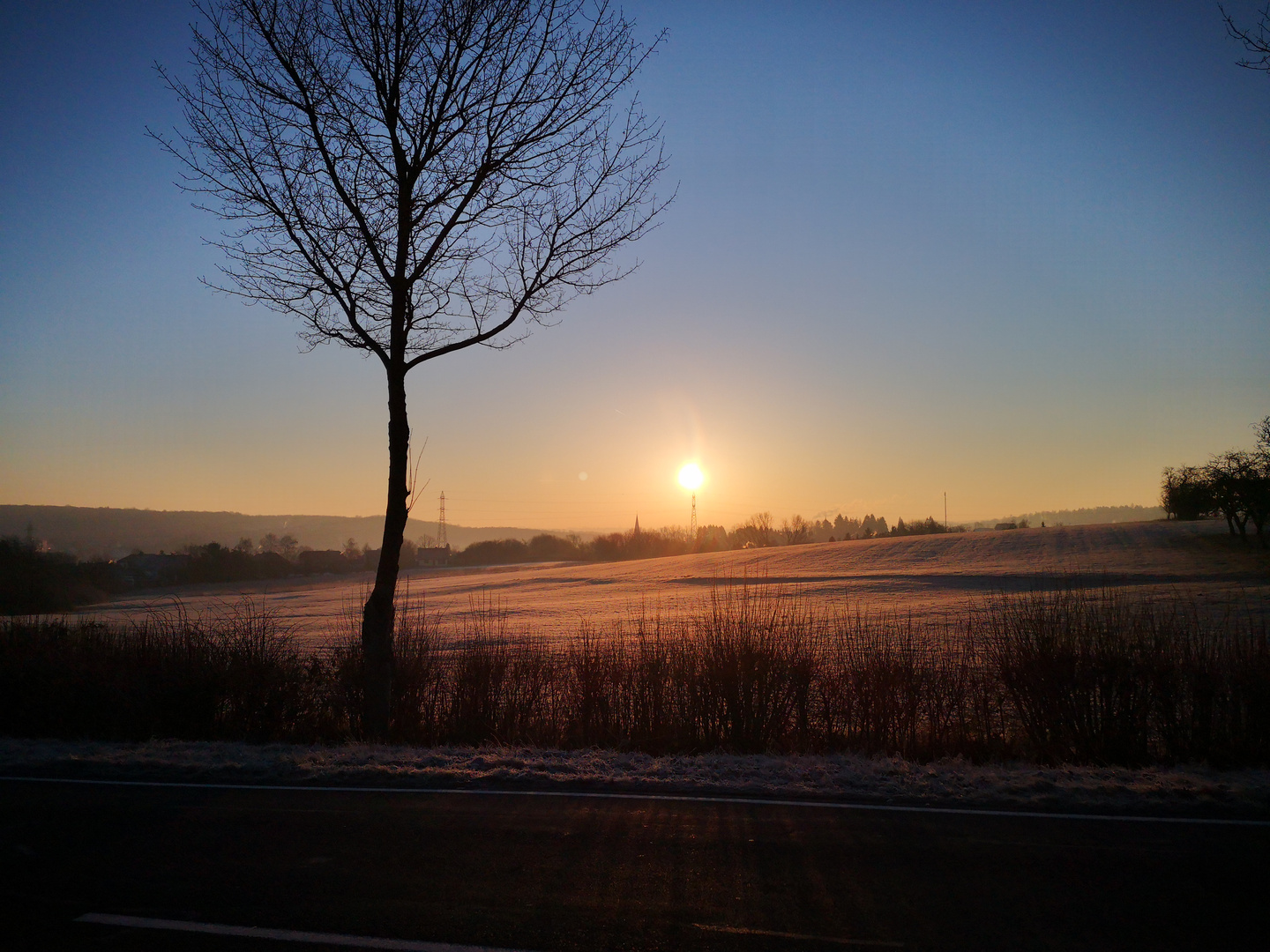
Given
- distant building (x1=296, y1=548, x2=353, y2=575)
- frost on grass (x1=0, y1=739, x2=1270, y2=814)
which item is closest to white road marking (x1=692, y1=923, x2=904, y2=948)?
frost on grass (x1=0, y1=739, x2=1270, y2=814)

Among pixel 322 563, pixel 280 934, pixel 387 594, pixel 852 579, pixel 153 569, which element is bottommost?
pixel 852 579

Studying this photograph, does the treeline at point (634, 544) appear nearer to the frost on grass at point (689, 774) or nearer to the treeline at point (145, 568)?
the treeline at point (145, 568)

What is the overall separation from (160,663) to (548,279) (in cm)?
823

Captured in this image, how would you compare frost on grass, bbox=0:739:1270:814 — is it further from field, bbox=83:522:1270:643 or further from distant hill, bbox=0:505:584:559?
distant hill, bbox=0:505:584:559

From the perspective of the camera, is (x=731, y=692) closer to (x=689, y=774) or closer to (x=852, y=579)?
(x=689, y=774)

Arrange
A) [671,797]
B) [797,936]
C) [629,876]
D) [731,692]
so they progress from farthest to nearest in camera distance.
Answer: [731,692]
[671,797]
[629,876]
[797,936]

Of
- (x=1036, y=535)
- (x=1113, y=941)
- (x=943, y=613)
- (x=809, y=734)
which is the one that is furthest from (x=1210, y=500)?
(x=1113, y=941)

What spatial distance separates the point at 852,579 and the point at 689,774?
49.1 meters

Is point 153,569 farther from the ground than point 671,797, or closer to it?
farther from the ground

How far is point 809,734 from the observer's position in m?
10.8

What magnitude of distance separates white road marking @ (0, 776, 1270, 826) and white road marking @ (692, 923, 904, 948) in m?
2.43

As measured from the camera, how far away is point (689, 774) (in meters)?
8.09

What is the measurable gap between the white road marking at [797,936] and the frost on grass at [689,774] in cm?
288

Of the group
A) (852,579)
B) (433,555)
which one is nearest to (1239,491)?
(852,579)
